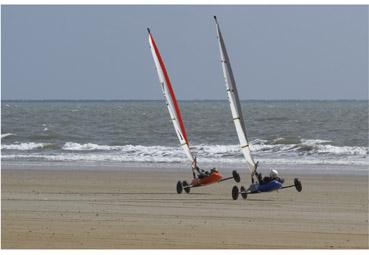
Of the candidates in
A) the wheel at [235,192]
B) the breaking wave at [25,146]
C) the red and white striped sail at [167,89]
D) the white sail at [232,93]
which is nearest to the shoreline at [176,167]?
the red and white striped sail at [167,89]

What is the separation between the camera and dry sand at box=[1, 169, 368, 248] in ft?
38.3

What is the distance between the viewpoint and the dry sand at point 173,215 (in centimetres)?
1169

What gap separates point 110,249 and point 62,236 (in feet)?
3.79

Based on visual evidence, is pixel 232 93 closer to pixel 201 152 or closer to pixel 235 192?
pixel 235 192

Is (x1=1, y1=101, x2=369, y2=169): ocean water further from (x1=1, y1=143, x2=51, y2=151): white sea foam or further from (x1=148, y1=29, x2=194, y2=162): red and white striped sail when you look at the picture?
(x1=148, y1=29, x2=194, y2=162): red and white striped sail

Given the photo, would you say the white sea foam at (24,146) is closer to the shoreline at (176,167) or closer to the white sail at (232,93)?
the shoreline at (176,167)

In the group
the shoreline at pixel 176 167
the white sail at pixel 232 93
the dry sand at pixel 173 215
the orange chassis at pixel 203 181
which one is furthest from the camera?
the shoreline at pixel 176 167

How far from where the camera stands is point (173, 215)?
14422mm

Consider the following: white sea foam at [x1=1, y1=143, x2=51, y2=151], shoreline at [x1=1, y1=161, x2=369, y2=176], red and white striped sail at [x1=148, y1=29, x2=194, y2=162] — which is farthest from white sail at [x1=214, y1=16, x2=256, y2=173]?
white sea foam at [x1=1, y1=143, x2=51, y2=151]

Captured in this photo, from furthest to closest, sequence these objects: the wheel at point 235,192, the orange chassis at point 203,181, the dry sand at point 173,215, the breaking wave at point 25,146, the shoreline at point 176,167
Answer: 1. the breaking wave at point 25,146
2. the shoreline at point 176,167
3. the orange chassis at point 203,181
4. the wheel at point 235,192
5. the dry sand at point 173,215

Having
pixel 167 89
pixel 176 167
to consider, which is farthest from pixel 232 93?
pixel 176 167

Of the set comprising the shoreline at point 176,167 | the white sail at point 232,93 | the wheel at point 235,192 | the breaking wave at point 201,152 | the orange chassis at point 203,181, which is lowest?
the wheel at point 235,192

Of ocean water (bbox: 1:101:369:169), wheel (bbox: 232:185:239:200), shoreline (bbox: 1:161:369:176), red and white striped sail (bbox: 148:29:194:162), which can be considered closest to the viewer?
wheel (bbox: 232:185:239:200)
